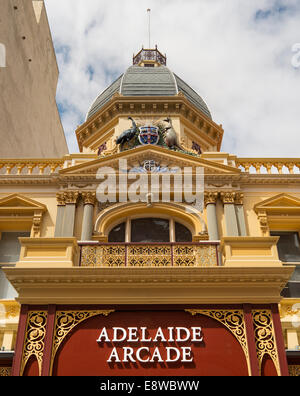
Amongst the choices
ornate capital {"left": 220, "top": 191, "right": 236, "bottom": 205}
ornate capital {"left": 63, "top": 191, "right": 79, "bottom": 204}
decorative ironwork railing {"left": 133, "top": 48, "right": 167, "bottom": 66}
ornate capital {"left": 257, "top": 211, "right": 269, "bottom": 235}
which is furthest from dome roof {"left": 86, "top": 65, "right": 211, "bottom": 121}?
ornate capital {"left": 257, "top": 211, "right": 269, "bottom": 235}

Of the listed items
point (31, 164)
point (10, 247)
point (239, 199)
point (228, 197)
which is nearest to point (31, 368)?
point (10, 247)

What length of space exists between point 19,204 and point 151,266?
21.3 ft

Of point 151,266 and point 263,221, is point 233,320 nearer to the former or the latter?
point 151,266

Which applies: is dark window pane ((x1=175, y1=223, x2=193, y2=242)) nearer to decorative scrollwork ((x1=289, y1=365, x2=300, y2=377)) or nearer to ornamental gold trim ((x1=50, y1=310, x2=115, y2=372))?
ornamental gold trim ((x1=50, y1=310, x2=115, y2=372))

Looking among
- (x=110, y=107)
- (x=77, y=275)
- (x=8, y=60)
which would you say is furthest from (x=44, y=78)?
(x=77, y=275)

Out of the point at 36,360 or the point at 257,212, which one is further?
the point at 257,212

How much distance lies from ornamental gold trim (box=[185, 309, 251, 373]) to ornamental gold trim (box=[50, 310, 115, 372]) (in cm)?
223

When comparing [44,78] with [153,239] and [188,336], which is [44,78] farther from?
[188,336]

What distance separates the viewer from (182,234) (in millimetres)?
16266

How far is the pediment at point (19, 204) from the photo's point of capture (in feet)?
52.6

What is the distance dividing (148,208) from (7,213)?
4753 mm

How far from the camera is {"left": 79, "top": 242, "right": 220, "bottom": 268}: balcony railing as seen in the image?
1227 centimetres
